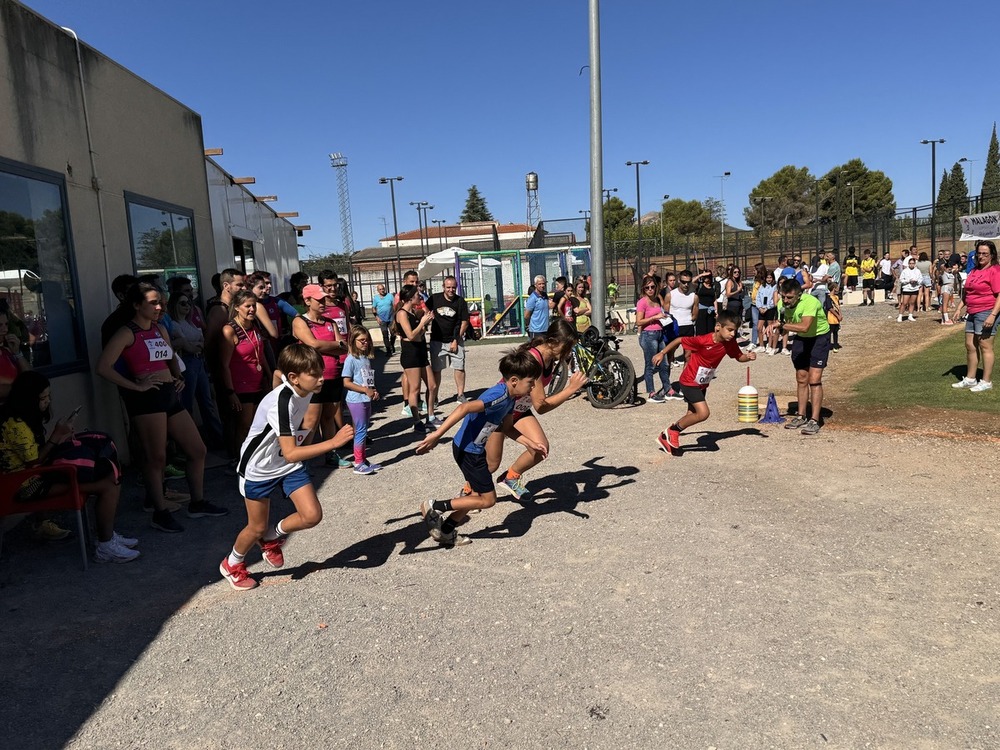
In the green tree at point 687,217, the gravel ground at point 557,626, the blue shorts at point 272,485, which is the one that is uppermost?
the green tree at point 687,217

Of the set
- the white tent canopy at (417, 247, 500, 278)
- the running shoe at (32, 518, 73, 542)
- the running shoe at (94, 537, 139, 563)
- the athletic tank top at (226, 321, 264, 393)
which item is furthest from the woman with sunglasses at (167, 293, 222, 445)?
the white tent canopy at (417, 247, 500, 278)

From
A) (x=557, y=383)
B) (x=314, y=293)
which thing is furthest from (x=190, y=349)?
(x=557, y=383)

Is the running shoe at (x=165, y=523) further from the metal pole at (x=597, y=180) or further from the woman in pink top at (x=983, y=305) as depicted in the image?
the woman in pink top at (x=983, y=305)

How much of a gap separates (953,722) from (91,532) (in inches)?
216

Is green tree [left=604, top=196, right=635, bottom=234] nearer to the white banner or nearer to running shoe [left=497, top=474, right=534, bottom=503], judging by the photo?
the white banner

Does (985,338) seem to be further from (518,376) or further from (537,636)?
(537,636)

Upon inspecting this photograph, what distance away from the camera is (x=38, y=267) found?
650 cm

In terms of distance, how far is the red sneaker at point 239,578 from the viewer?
4.53 metres

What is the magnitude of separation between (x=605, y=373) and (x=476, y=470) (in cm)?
532

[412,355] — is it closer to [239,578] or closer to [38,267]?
[38,267]

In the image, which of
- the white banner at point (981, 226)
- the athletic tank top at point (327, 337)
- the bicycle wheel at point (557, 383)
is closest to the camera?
the athletic tank top at point (327, 337)

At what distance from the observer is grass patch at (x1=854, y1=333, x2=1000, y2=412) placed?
8.69 metres

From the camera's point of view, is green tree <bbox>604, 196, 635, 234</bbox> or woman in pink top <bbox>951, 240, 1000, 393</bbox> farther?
green tree <bbox>604, 196, 635, 234</bbox>

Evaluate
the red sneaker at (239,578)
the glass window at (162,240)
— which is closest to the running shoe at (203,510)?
the red sneaker at (239,578)
